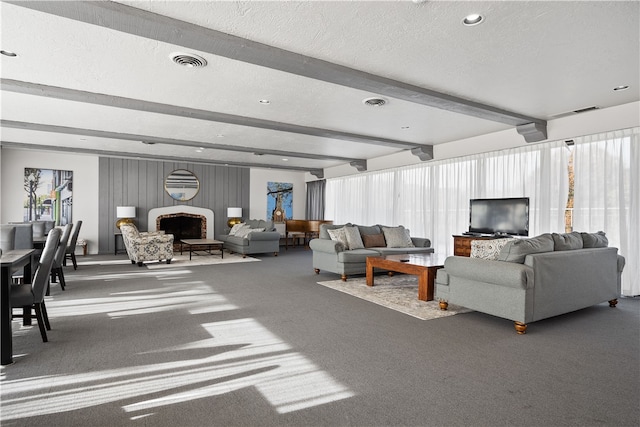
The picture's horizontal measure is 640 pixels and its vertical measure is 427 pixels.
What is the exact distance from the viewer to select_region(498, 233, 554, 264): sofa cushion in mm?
3391

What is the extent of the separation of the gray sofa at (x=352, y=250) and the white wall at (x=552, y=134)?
1993mm

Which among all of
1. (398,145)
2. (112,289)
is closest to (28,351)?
(112,289)

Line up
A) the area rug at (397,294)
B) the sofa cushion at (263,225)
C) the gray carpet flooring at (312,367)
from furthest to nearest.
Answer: the sofa cushion at (263,225)
the area rug at (397,294)
the gray carpet flooring at (312,367)

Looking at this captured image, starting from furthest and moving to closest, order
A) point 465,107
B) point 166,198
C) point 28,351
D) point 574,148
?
1. point 166,198
2. point 574,148
3. point 465,107
4. point 28,351

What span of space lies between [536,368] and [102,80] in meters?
4.88

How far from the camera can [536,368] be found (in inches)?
98.8

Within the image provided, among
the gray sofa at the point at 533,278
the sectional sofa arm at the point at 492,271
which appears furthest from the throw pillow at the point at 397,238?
the sectional sofa arm at the point at 492,271

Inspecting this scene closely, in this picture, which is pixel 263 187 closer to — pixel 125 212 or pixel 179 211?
pixel 179 211

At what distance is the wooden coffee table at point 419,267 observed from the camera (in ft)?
14.3

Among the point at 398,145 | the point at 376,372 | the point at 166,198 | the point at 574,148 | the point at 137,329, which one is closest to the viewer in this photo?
the point at 376,372

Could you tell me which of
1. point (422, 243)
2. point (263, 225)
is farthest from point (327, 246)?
point (263, 225)

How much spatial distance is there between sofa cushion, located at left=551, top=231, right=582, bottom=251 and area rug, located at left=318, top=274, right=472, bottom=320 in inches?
45.4

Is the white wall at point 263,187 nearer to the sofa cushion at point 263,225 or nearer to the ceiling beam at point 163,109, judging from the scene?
the sofa cushion at point 263,225

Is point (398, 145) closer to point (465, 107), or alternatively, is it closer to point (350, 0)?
point (465, 107)
